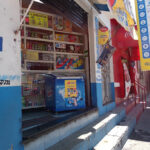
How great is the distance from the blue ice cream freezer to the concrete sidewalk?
144 centimetres

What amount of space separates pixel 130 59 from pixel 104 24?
13.8ft

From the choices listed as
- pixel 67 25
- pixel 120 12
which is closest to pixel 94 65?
pixel 67 25

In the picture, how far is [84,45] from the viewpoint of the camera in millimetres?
5043

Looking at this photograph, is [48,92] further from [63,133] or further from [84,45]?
[84,45]

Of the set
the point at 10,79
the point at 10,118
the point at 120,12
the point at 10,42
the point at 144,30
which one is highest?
the point at 120,12

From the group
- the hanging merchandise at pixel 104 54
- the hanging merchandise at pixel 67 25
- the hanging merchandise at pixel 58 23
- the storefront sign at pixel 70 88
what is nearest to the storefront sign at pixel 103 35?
the hanging merchandise at pixel 104 54

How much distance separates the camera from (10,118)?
199cm

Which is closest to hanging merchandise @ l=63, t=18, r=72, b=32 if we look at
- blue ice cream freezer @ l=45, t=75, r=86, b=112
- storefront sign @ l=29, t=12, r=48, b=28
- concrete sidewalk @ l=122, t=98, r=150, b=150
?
storefront sign @ l=29, t=12, r=48, b=28

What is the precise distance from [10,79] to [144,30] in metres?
5.42

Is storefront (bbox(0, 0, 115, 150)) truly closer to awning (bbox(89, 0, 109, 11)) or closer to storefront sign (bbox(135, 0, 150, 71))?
awning (bbox(89, 0, 109, 11))

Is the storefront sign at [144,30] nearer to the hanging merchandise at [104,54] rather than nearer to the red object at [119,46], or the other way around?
the red object at [119,46]

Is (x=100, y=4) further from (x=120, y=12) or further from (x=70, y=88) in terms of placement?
(x=70, y=88)

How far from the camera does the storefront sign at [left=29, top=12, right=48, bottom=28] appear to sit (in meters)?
4.25

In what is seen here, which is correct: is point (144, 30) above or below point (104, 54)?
above
